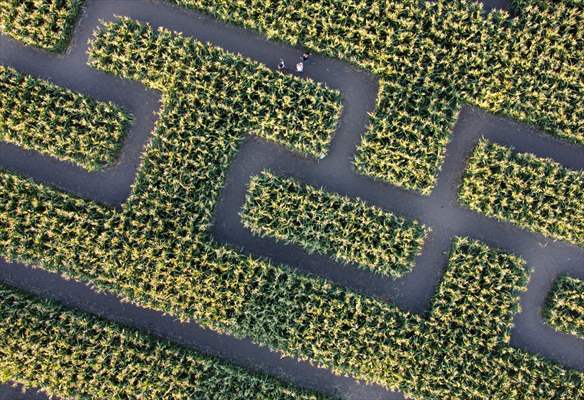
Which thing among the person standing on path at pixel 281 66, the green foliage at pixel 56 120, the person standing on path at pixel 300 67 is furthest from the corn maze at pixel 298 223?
the person standing on path at pixel 281 66

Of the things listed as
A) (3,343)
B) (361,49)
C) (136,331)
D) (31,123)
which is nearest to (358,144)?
(361,49)

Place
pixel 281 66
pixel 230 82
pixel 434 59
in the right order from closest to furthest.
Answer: pixel 434 59 < pixel 230 82 < pixel 281 66

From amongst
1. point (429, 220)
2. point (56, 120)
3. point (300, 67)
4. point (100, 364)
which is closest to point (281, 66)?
point (300, 67)

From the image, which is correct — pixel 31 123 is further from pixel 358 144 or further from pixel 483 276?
pixel 483 276

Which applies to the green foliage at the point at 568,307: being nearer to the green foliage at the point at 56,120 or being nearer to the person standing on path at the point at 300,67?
the person standing on path at the point at 300,67

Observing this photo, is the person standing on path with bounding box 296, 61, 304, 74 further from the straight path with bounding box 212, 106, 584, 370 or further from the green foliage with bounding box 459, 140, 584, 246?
the green foliage with bounding box 459, 140, 584, 246

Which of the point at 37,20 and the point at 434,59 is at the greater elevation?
the point at 434,59

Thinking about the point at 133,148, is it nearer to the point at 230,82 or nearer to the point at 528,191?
the point at 230,82
